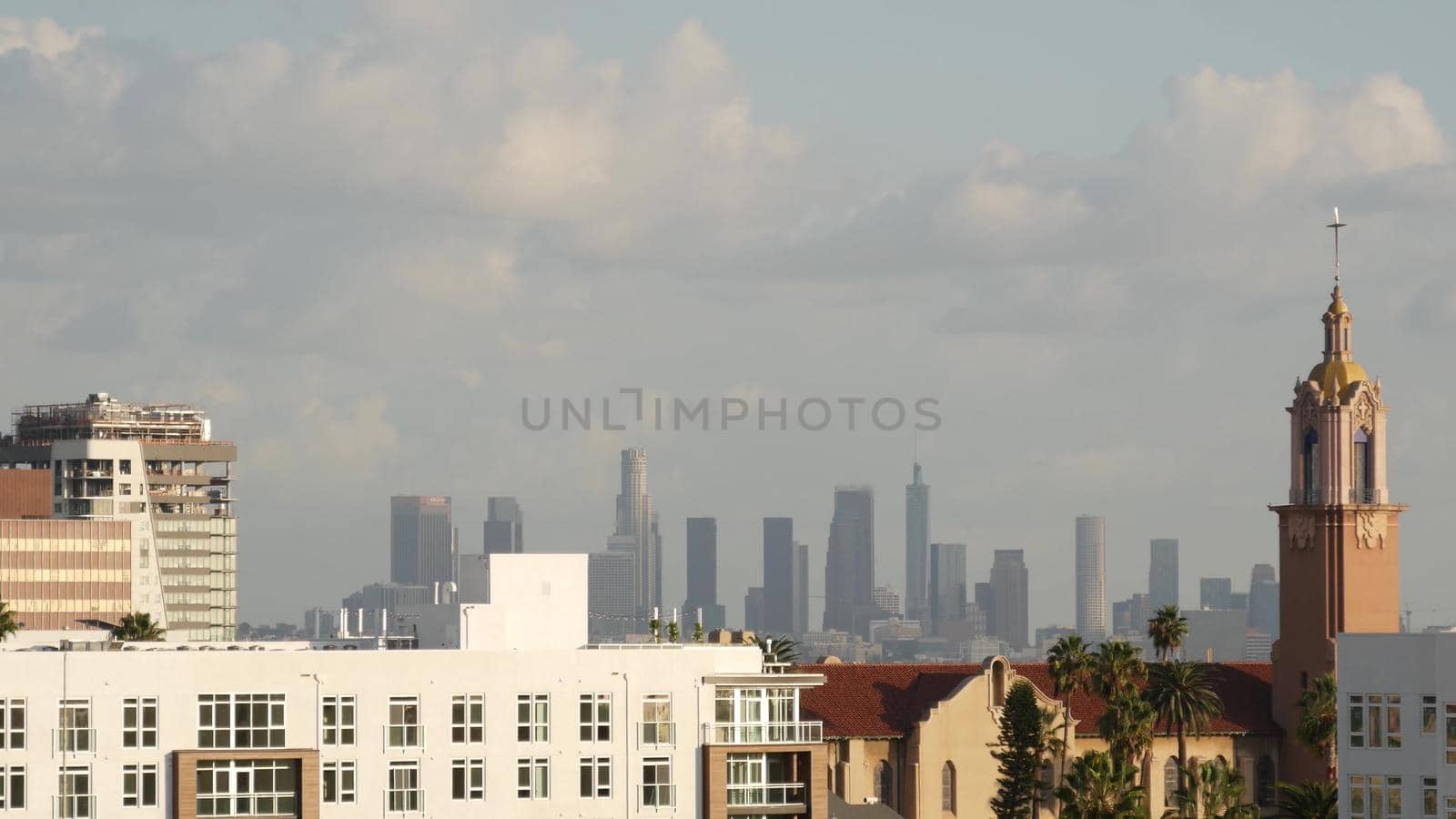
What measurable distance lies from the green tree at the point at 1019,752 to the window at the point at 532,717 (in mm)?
54311

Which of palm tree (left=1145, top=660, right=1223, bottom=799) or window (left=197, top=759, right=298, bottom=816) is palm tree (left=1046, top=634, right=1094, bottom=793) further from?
window (left=197, top=759, right=298, bottom=816)

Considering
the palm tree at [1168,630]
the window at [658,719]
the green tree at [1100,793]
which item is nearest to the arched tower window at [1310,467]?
A: the palm tree at [1168,630]

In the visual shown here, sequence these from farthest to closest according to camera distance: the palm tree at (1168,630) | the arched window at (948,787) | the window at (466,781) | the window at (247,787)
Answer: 1. the palm tree at (1168,630)
2. the arched window at (948,787)
3. the window at (466,781)
4. the window at (247,787)

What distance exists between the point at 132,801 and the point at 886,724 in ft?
224

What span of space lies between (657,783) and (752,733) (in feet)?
12.1

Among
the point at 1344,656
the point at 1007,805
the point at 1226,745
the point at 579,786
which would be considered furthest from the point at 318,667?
the point at 1226,745

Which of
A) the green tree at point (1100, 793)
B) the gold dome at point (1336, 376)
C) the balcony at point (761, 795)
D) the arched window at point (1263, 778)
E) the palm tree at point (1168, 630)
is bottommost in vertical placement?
the arched window at point (1263, 778)

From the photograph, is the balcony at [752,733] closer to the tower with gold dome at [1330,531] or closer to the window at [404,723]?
the window at [404,723]

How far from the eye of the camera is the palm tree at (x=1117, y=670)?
447 feet

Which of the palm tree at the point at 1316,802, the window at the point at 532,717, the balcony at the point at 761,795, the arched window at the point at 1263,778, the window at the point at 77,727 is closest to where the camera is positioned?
the window at the point at 77,727

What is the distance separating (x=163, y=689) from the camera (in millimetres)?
80625

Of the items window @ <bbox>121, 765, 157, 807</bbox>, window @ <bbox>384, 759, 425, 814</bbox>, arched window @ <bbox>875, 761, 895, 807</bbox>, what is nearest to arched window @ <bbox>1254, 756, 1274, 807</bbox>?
arched window @ <bbox>875, 761, 895, 807</bbox>

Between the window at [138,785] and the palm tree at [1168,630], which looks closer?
the window at [138,785]

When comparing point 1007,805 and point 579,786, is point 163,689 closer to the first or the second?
point 579,786
